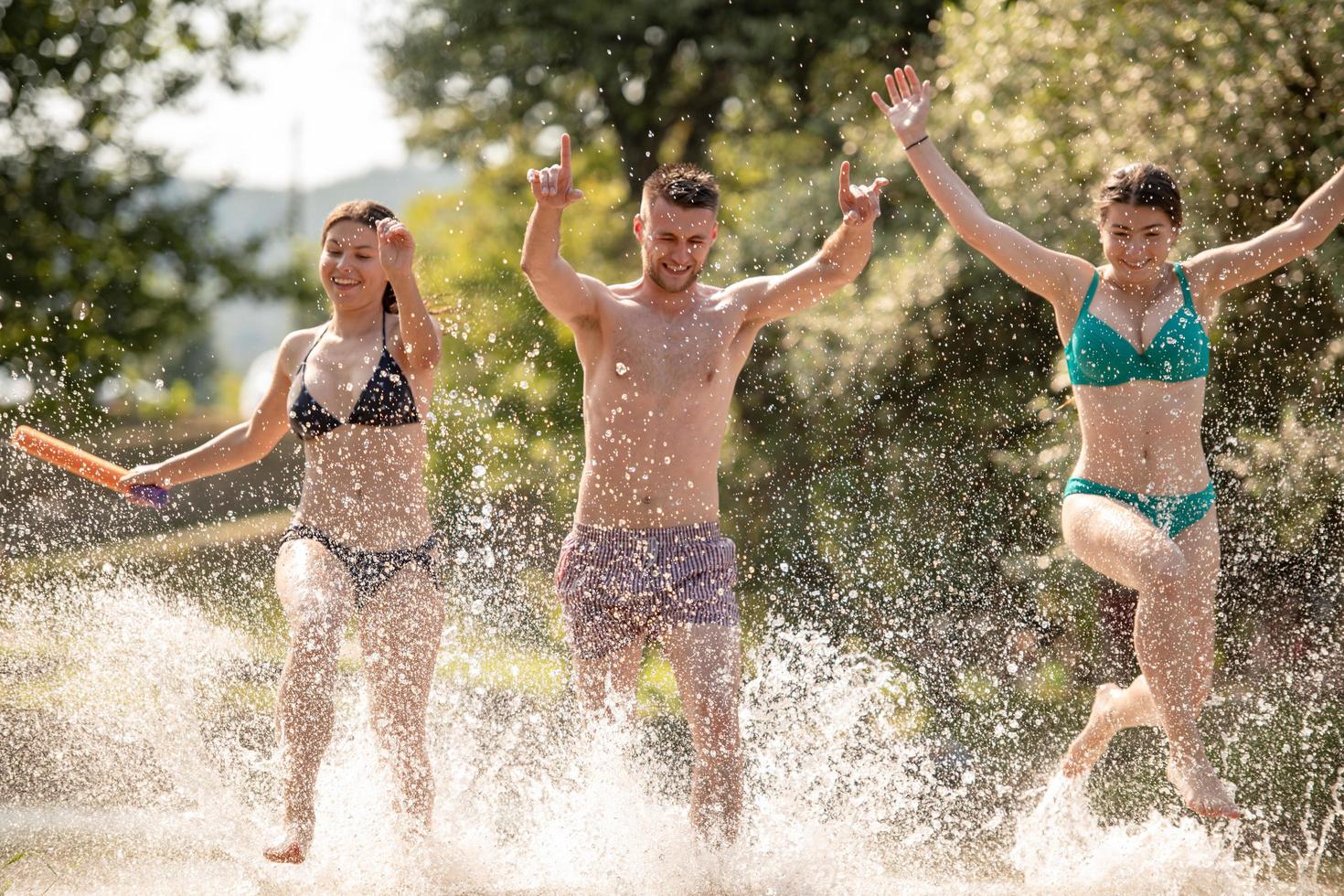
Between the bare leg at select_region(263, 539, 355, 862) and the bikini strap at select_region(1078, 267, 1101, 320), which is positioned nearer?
the bare leg at select_region(263, 539, 355, 862)

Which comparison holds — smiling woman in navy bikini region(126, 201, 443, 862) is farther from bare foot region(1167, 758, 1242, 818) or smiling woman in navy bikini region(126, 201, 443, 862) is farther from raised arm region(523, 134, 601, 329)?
bare foot region(1167, 758, 1242, 818)

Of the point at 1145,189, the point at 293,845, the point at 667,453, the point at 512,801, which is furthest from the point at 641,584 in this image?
the point at 1145,189

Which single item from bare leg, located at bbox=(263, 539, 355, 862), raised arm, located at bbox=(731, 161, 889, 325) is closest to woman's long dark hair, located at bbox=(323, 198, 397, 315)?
bare leg, located at bbox=(263, 539, 355, 862)

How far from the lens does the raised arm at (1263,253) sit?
4.45 m

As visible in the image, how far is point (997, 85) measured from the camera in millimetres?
7871

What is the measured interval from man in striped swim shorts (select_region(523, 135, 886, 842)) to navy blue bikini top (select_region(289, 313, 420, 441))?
0.50 metres

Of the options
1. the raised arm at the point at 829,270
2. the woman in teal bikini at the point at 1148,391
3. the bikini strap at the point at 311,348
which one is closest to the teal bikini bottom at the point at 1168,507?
the woman in teal bikini at the point at 1148,391

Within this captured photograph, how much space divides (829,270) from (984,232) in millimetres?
464

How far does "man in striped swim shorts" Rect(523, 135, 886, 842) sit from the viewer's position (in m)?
4.11

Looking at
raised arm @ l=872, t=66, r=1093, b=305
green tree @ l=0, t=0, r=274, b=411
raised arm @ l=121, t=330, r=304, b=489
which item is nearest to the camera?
raised arm @ l=872, t=66, r=1093, b=305

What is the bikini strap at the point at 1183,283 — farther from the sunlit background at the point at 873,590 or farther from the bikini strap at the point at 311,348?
the bikini strap at the point at 311,348

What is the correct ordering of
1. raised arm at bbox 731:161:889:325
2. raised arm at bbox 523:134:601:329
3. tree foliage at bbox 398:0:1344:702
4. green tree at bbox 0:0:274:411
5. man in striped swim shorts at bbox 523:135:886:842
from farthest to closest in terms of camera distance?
green tree at bbox 0:0:274:411 < tree foliage at bbox 398:0:1344:702 < raised arm at bbox 731:161:889:325 < man in striped swim shorts at bbox 523:135:886:842 < raised arm at bbox 523:134:601:329

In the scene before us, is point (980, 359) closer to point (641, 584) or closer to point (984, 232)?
point (984, 232)

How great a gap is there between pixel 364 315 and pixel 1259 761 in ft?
13.3
